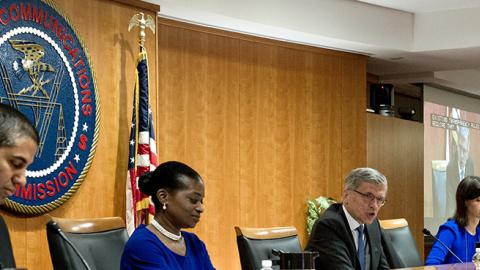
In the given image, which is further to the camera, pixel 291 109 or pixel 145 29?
pixel 291 109

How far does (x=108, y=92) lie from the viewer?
228 inches

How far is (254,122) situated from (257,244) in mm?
3496

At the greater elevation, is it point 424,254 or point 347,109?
point 347,109

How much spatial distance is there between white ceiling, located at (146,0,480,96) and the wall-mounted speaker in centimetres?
31

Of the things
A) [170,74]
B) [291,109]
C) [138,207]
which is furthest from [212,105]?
[138,207]

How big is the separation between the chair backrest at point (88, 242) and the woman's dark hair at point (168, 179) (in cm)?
43

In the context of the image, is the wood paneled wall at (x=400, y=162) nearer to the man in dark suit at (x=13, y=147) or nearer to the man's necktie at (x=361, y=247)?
the man's necktie at (x=361, y=247)

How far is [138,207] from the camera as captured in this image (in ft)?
18.7

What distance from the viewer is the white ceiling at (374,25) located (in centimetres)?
695

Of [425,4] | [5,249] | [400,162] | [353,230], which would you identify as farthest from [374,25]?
[5,249]

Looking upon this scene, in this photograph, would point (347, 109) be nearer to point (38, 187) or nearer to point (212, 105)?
point (212, 105)

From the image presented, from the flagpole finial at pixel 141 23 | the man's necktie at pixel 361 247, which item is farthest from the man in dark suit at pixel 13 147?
the flagpole finial at pixel 141 23

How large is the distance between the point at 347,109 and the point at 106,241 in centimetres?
513

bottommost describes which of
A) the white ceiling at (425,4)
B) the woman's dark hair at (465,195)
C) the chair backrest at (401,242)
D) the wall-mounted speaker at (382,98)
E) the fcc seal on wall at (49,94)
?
the chair backrest at (401,242)
